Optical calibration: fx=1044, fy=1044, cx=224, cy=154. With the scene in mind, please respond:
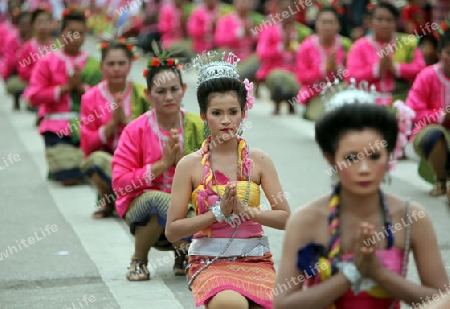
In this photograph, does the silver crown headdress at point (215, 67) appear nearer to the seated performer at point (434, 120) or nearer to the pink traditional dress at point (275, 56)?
the seated performer at point (434, 120)

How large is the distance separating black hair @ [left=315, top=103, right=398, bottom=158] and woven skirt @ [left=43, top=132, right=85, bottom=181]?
6.11m

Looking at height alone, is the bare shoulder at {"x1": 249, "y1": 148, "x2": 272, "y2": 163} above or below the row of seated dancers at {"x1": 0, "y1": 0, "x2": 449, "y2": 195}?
above

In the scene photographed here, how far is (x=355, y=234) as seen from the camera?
10.6 feet

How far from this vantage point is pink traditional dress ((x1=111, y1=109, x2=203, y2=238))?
5.87 meters

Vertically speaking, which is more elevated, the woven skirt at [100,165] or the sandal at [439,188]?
the woven skirt at [100,165]

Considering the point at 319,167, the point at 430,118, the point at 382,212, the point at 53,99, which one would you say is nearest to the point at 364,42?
the point at 319,167

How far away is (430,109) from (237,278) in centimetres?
424

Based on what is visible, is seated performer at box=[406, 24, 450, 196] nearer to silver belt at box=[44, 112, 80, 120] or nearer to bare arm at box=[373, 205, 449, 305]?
silver belt at box=[44, 112, 80, 120]

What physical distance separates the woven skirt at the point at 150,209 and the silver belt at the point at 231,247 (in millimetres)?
1159

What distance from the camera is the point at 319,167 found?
974 cm

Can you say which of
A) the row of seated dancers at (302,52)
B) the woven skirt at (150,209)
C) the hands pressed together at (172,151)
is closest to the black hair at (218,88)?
the hands pressed together at (172,151)

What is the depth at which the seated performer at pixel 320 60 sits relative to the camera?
11.4 meters

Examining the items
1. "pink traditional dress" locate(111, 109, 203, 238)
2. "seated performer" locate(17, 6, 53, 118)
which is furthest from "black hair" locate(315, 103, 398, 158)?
"seated performer" locate(17, 6, 53, 118)

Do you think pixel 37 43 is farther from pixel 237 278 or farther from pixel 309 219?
pixel 309 219
